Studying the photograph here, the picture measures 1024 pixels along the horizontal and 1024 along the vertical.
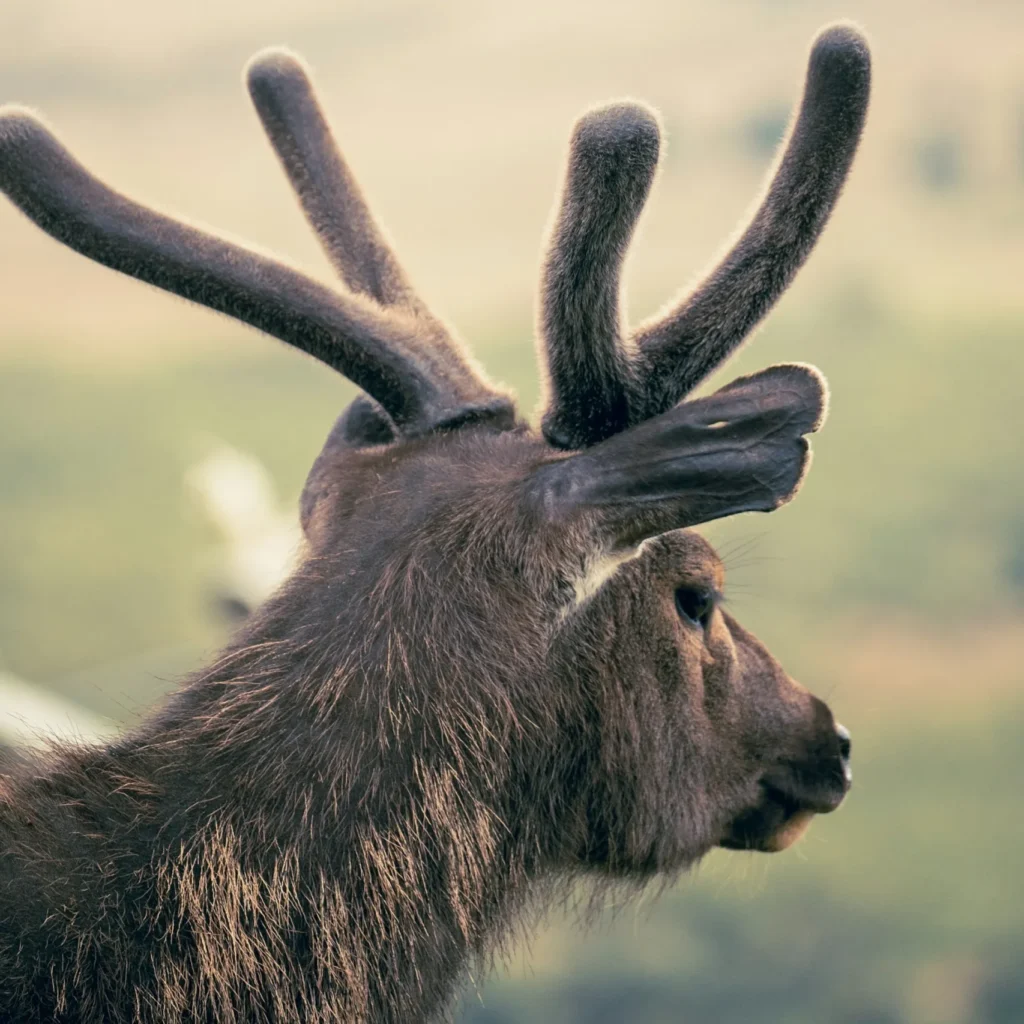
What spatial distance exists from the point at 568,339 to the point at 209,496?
3272 mm

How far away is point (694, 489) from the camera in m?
1.97

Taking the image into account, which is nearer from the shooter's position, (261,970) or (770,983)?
(261,970)

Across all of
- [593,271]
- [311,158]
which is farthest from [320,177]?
[593,271]

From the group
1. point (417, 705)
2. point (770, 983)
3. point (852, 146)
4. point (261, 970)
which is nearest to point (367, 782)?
point (417, 705)

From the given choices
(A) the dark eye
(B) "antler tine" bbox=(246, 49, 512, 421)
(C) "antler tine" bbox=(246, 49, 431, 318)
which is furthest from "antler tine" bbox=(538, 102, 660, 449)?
(C) "antler tine" bbox=(246, 49, 431, 318)

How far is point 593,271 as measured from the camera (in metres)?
1.99

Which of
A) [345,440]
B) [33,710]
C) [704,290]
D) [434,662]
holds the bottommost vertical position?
[33,710]

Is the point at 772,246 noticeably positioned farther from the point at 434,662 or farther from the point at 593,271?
the point at 434,662

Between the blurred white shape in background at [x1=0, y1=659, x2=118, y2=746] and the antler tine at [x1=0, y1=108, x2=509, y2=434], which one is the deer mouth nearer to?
the antler tine at [x1=0, y1=108, x2=509, y2=434]

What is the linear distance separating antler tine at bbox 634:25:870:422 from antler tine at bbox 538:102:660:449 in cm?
7

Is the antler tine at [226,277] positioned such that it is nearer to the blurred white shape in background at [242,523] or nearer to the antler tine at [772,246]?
the antler tine at [772,246]

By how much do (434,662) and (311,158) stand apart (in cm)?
119

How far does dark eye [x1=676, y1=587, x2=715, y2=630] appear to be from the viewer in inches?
89.4

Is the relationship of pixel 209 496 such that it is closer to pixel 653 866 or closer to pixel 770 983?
pixel 653 866
